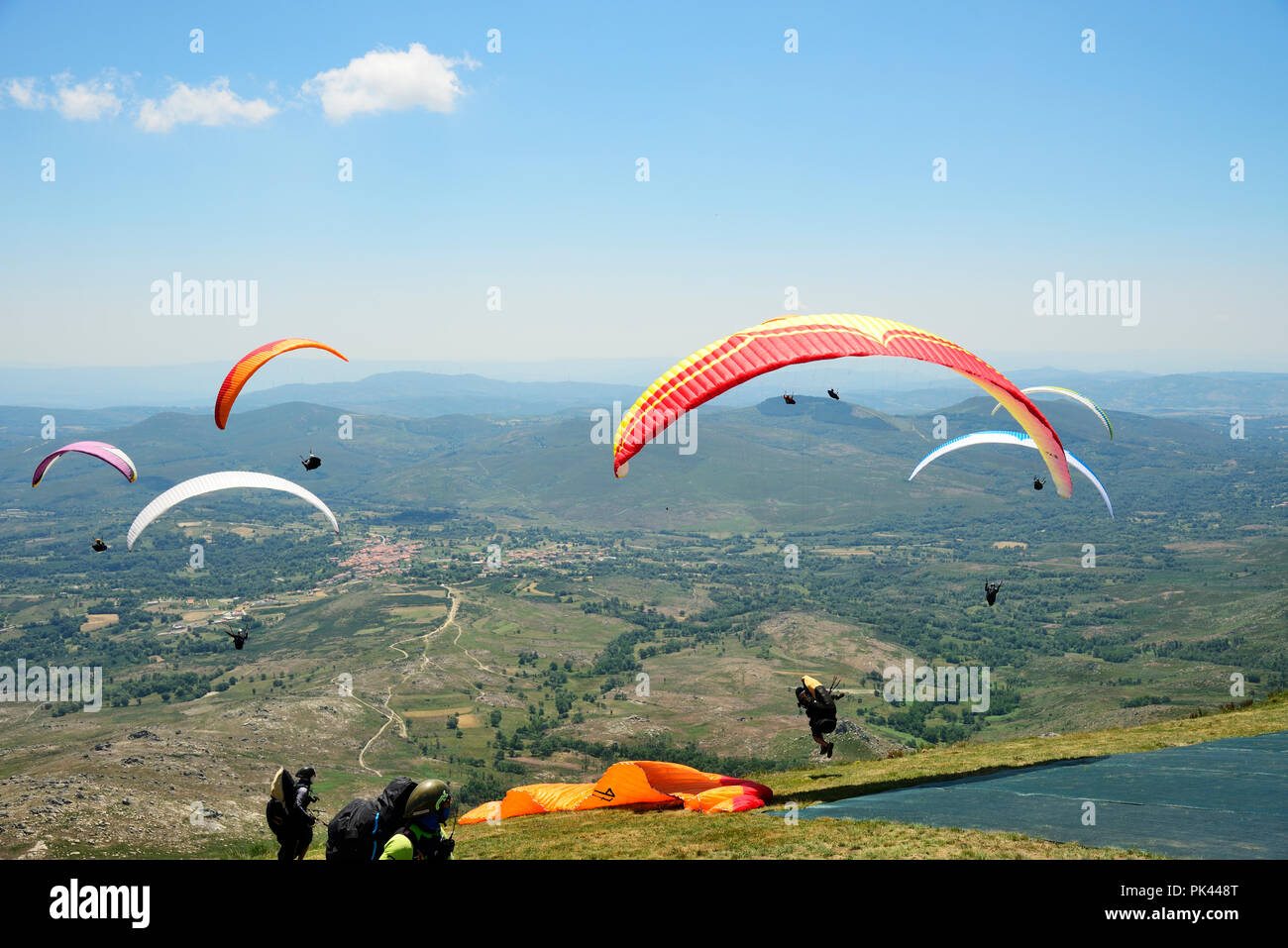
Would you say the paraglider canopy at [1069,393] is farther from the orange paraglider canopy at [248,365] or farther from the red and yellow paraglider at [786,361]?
the orange paraglider canopy at [248,365]

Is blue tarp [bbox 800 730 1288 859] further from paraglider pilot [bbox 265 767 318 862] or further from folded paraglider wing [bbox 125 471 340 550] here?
folded paraglider wing [bbox 125 471 340 550]

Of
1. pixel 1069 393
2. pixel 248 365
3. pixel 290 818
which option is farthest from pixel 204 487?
pixel 1069 393

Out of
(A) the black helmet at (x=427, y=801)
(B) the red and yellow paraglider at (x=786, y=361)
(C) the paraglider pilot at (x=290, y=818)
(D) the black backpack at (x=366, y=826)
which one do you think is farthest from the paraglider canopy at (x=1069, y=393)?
(C) the paraglider pilot at (x=290, y=818)

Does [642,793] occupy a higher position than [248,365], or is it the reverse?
[248,365]

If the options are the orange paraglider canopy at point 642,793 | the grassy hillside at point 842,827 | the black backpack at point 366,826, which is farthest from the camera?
the orange paraglider canopy at point 642,793

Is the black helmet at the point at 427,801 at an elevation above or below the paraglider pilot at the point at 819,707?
above

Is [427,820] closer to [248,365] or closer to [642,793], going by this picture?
[642,793]

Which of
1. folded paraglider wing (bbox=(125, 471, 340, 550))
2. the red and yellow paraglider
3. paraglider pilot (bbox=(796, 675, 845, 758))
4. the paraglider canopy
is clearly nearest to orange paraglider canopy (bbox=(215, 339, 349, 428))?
folded paraglider wing (bbox=(125, 471, 340, 550))
